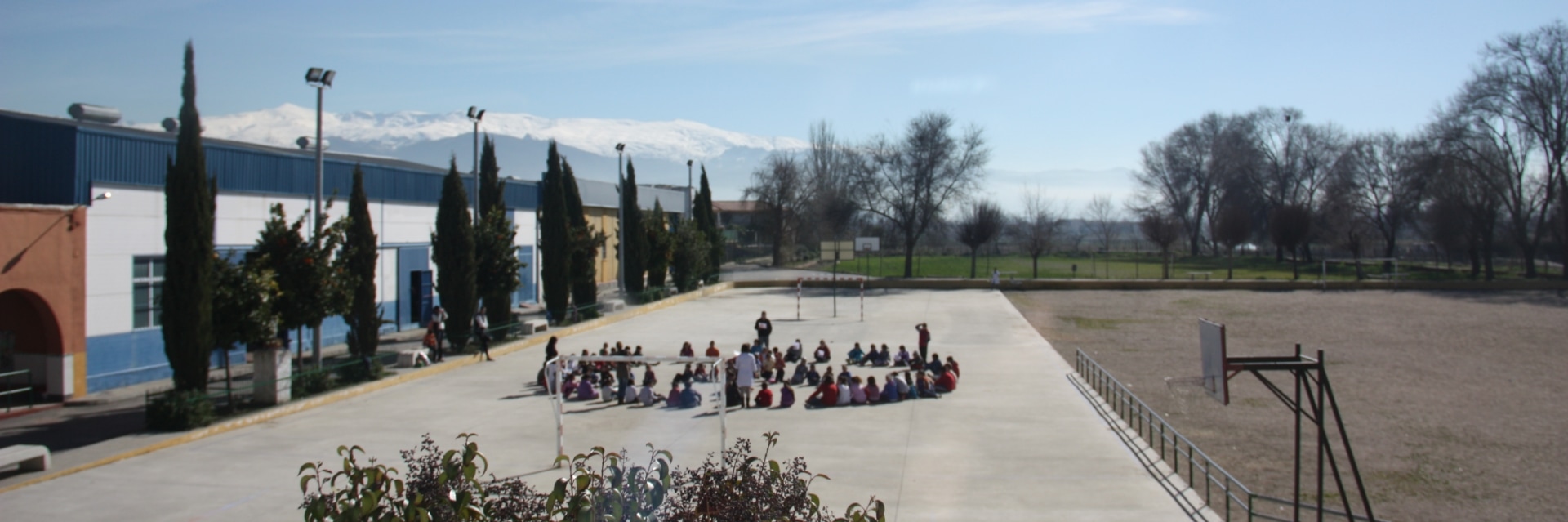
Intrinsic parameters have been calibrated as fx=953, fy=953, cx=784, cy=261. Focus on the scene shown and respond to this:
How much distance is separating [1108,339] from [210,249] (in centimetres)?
2386

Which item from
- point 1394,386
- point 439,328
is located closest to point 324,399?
point 439,328

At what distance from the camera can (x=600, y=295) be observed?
4047 cm

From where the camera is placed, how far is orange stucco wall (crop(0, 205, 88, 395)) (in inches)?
661

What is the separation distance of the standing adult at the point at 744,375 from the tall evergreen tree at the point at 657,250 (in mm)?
22614

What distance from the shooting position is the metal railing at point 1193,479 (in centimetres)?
1041

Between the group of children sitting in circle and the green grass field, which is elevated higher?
the green grass field

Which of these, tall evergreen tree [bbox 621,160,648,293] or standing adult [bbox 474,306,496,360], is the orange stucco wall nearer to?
standing adult [bbox 474,306,496,360]

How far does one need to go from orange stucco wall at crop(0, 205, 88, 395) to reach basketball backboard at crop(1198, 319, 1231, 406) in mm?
19100

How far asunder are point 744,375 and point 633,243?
2184 centimetres

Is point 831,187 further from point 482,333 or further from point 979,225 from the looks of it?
point 482,333

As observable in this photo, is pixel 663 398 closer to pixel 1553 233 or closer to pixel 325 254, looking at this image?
pixel 325 254

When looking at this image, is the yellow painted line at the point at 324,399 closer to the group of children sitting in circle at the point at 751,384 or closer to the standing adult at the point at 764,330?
the group of children sitting in circle at the point at 751,384

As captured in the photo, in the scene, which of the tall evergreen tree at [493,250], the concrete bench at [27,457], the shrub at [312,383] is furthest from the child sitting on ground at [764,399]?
the concrete bench at [27,457]

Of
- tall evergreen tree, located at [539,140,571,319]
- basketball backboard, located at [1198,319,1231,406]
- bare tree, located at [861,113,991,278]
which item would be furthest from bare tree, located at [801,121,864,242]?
basketball backboard, located at [1198,319,1231,406]
